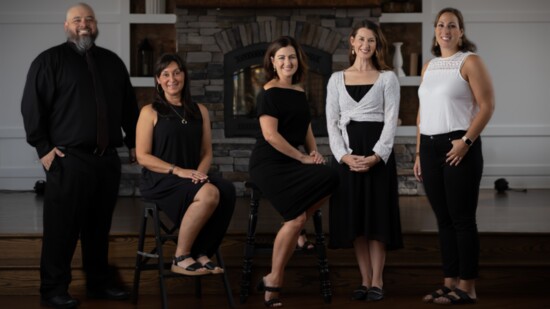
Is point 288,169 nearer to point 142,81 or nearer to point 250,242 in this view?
point 250,242

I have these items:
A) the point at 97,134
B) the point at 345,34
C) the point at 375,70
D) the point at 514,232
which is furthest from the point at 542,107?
the point at 97,134

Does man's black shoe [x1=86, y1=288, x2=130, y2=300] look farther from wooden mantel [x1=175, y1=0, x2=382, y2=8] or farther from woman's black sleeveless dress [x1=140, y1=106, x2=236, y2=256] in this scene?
wooden mantel [x1=175, y1=0, x2=382, y2=8]

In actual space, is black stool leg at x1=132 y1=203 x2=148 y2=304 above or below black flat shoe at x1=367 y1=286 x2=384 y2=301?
above

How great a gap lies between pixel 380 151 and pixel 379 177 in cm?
15

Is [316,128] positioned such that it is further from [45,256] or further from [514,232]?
[45,256]

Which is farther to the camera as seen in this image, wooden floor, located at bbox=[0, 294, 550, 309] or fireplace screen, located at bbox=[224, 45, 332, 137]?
fireplace screen, located at bbox=[224, 45, 332, 137]

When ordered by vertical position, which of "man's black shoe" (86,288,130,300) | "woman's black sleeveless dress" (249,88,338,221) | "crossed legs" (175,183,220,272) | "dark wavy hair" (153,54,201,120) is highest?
"dark wavy hair" (153,54,201,120)

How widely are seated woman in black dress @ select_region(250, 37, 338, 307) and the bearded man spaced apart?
774mm

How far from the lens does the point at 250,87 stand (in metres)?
7.92

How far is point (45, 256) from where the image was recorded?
174 inches

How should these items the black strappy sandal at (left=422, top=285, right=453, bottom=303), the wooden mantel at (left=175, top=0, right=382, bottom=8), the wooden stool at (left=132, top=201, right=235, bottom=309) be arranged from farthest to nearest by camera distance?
the wooden mantel at (left=175, top=0, right=382, bottom=8), the black strappy sandal at (left=422, top=285, right=453, bottom=303), the wooden stool at (left=132, top=201, right=235, bottom=309)

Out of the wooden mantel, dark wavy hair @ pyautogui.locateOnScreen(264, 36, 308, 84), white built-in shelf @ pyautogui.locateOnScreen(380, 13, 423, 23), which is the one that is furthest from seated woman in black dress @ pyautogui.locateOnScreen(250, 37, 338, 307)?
white built-in shelf @ pyautogui.locateOnScreen(380, 13, 423, 23)

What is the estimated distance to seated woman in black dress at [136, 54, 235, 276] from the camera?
13.9ft

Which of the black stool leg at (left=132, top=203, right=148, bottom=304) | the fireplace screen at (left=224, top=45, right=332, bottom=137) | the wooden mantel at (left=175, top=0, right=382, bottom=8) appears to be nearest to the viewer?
the black stool leg at (left=132, top=203, right=148, bottom=304)
